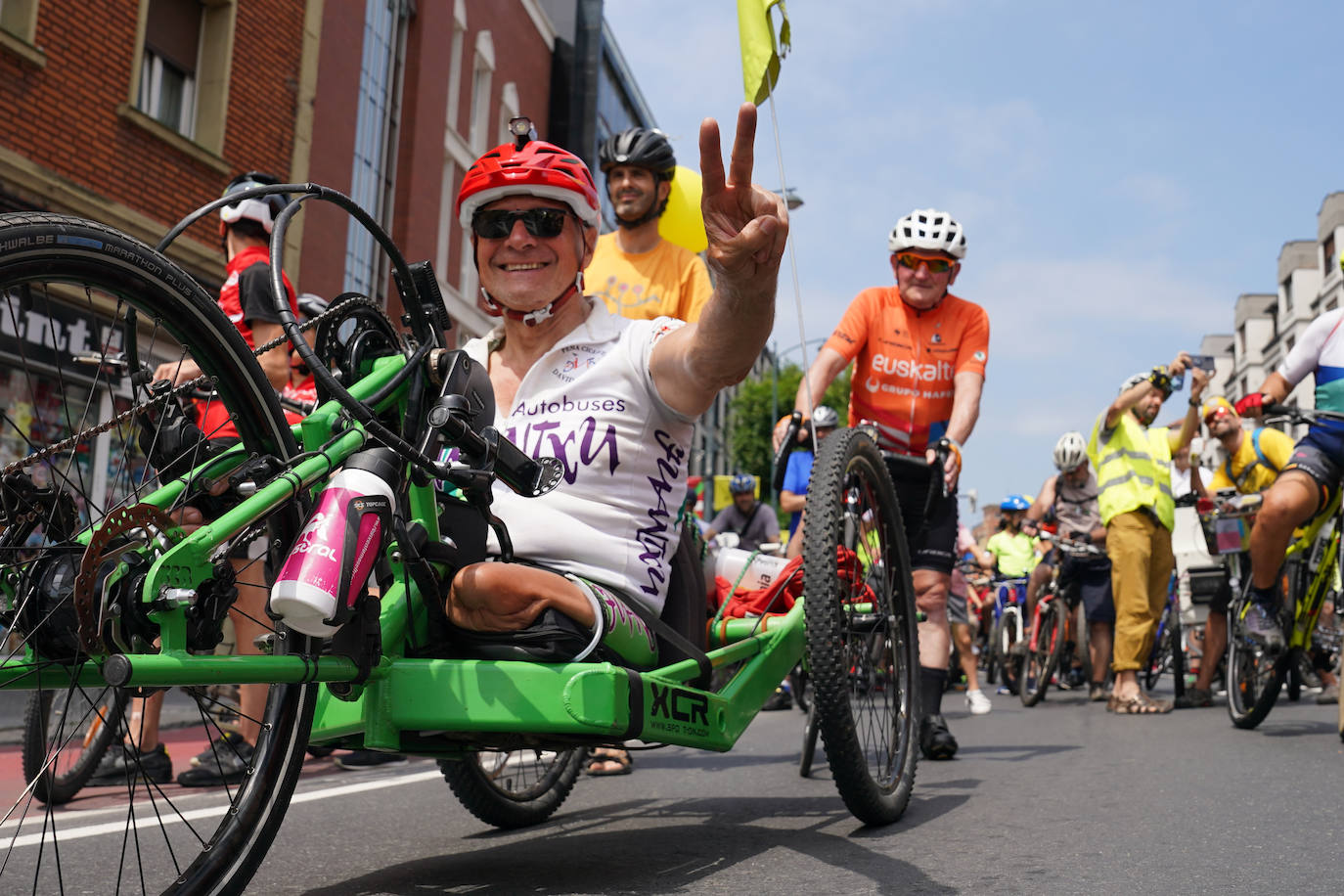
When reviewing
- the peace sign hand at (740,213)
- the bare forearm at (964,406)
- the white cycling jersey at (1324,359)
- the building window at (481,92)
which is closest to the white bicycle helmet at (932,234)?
the bare forearm at (964,406)

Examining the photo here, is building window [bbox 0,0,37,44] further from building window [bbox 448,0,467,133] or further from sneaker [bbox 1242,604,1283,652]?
building window [bbox 448,0,467,133]

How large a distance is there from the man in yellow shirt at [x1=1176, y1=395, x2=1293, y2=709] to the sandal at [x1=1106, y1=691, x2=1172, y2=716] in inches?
12.9

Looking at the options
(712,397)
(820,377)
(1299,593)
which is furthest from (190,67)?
(712,397)

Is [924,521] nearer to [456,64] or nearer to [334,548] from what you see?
[334,548]

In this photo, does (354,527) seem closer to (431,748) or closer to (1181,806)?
(431,748)

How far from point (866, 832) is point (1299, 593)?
379 cm

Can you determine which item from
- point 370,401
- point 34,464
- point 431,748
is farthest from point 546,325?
point 34,464

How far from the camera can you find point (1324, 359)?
652 centimetres

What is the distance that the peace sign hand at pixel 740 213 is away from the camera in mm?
2434

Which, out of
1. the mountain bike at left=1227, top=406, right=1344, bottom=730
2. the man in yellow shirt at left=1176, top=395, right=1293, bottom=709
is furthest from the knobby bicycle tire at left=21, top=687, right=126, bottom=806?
the man in yellow shirt at left=1176, top=395, right=1293, bottom=709

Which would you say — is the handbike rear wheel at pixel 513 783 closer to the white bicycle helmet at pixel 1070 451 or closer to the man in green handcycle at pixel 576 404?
the man in green handcycle at pixel 576 404

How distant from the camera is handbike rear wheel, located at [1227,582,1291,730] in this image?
6.51 m

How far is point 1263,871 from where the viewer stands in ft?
9.82

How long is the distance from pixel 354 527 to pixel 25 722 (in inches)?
88.3
